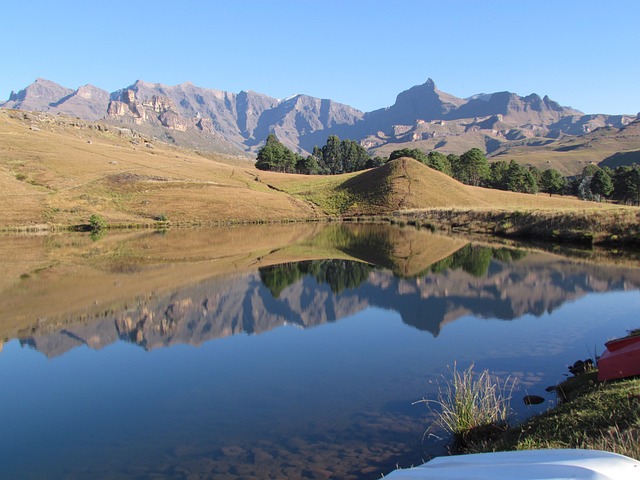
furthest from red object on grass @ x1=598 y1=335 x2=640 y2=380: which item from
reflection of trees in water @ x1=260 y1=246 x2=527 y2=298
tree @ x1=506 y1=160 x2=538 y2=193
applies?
tree @ x1=506 y1=160 x2=538 y2=193

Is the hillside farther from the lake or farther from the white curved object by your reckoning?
the white curved object

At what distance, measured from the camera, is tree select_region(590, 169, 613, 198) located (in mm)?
121500

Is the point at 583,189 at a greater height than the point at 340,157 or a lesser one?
lesser

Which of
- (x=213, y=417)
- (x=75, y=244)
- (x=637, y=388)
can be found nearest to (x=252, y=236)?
(x=75, y=244)

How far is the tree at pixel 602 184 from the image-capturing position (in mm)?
121500

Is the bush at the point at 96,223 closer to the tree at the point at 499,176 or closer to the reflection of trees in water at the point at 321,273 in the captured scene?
the reflection of trees in water at the point at 321,273

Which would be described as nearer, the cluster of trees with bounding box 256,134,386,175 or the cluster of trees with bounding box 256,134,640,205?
the cluster of trees with bounding box 256,134,640,205

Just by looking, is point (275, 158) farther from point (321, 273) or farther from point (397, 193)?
point (321, 273)

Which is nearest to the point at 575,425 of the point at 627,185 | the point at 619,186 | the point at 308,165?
the point at 627,185

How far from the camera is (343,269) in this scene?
37.8 meters

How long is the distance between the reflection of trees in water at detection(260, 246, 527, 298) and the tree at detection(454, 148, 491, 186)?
102 meters

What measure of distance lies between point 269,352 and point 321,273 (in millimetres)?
17394

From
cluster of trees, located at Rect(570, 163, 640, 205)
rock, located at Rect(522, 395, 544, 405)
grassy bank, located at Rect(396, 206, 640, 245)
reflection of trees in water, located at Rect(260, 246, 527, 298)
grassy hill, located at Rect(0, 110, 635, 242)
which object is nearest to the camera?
rock, located at Rect(522, 395, 544, 405)

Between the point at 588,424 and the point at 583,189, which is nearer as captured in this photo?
the point at 588,424
